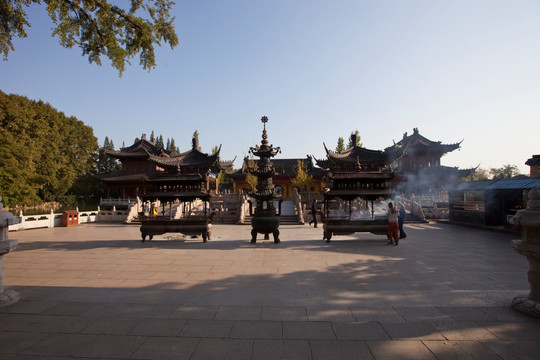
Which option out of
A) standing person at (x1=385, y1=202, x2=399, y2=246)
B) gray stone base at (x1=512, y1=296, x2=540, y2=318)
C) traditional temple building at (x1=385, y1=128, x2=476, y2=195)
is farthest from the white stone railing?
traditional temple building at (x1=385, y1=128, x2=476, y2=195)

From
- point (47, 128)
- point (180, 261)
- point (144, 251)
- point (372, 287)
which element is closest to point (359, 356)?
point (372, 287)

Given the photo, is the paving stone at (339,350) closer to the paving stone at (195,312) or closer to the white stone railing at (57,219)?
the paving stone at (195,312)

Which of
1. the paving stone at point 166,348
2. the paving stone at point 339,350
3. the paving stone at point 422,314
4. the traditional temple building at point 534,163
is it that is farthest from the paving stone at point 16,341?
the traditional temple building at point 534,163

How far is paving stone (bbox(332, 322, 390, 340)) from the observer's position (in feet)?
11.3

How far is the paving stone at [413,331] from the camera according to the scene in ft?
11.3

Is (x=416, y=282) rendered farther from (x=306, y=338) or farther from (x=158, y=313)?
(x=158, y=313)

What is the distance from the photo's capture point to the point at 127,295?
5.10 metres

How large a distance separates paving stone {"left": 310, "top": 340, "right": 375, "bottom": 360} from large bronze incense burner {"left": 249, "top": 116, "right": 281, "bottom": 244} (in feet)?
25.8

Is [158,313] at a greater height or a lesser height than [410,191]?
lesser

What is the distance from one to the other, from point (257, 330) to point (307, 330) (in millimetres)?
661

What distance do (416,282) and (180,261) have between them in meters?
6.20

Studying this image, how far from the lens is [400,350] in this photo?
314 cm

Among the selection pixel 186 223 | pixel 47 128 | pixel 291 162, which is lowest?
pixel 186 223

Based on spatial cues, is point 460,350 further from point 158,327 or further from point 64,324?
point 64,324
